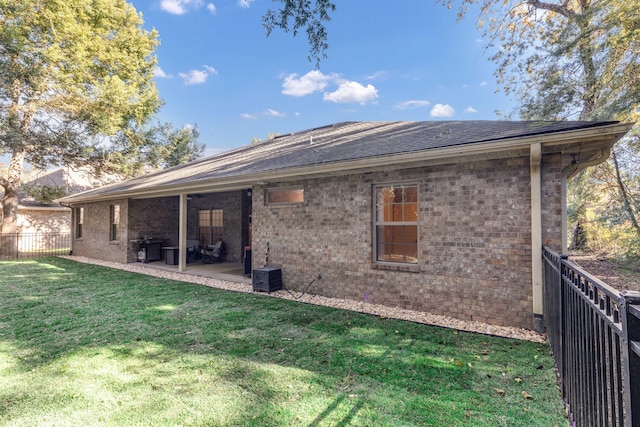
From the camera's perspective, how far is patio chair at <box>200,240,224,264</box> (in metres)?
12.2

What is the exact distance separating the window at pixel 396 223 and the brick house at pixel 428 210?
2 cm

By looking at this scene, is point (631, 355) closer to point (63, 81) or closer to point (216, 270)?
point (216, 270)

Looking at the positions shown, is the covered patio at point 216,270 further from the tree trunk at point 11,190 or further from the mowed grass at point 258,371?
the tree trunk at point 11,190

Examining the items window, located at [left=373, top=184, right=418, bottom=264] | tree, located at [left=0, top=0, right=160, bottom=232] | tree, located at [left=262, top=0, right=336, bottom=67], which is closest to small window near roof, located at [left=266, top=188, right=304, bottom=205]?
window, located at [left=373, top=184, right=418, bottom=264]

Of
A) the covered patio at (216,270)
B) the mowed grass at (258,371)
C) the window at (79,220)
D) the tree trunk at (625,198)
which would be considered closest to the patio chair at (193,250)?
the covered patio at (216,270)

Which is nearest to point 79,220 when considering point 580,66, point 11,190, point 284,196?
point 11,190

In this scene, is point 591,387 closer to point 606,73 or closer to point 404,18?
point 606,73

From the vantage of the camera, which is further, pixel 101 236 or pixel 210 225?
pixel 101 236

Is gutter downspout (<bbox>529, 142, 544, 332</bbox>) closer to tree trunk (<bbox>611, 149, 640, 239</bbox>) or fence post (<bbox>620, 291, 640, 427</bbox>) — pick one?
fence post (<bbox>620, 291, 640, 427</bbox>)

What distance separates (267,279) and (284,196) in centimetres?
201

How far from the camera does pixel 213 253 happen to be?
480 inches

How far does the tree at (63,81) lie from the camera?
13.9 m

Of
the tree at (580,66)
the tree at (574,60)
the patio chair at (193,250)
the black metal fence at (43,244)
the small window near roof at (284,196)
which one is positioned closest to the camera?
the small window near roof at (284,196)

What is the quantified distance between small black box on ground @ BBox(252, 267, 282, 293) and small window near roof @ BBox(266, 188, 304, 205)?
1654 mm
